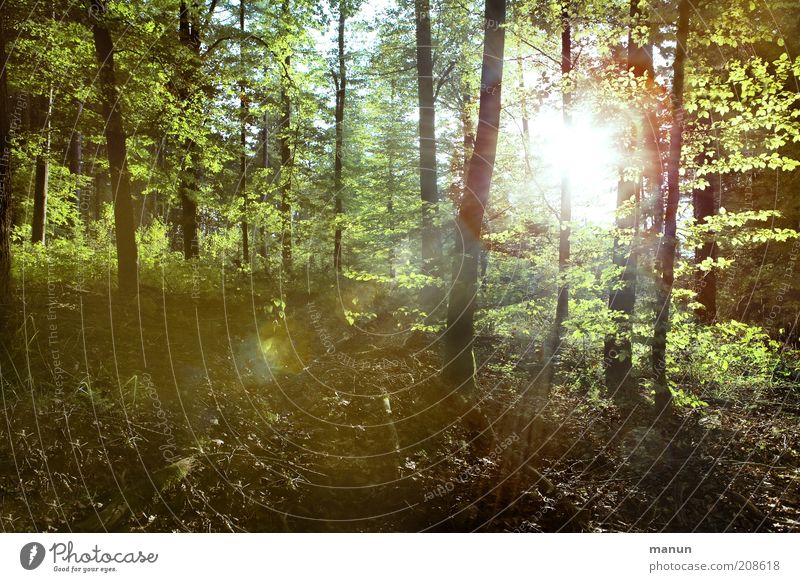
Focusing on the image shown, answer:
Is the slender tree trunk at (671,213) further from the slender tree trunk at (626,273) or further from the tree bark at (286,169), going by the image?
the tree bark at (286,169)

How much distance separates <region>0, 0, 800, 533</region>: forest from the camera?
16.7ft

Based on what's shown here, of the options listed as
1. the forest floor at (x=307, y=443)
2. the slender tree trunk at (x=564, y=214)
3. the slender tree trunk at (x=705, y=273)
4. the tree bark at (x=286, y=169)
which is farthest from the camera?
the slender tree trunk at (x=705, y=273)

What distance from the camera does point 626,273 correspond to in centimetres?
851

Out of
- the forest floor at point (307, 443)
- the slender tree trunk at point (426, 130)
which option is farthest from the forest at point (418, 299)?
the slender tree trunk at point (426, 130)

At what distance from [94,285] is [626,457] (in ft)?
35.4

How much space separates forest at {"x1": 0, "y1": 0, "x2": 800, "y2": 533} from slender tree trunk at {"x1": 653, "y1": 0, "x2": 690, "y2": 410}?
52mm

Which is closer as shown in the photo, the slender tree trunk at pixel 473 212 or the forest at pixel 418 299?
the forest at pixel 418 299

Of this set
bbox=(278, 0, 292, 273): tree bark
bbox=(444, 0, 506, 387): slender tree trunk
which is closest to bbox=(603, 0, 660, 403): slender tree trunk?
bbox=(444, 0, 506, 387): slender tree trunk

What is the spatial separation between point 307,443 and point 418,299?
6205mm

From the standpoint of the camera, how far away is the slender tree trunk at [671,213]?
6.88 metres

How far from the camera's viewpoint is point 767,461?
6.99 meters

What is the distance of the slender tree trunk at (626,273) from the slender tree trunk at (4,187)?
9.61m

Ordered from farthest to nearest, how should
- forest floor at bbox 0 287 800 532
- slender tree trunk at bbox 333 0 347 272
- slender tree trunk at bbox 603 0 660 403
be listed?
1. slender tree trunk at bbox 333 0 347 272
2. slender tree trunk at bbox 603 0 660 403
3. forest floor at bbox 0 287 800 532

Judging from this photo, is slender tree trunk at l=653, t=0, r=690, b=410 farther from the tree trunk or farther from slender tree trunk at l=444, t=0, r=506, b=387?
the tree trunk
